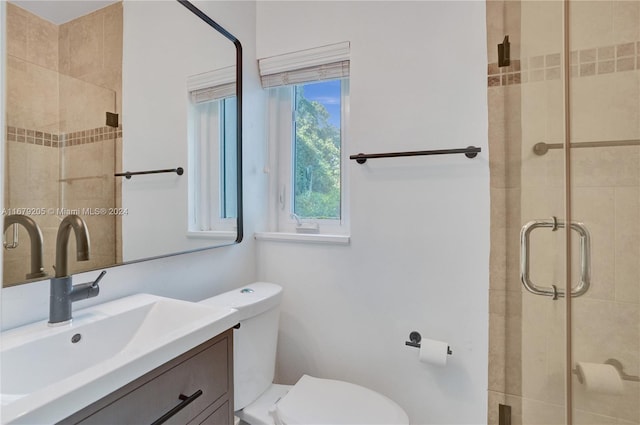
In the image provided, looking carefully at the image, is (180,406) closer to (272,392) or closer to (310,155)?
(272,392)

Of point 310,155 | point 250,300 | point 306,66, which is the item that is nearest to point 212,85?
point 306,66

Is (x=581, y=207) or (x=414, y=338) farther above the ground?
(x=581, y=207)

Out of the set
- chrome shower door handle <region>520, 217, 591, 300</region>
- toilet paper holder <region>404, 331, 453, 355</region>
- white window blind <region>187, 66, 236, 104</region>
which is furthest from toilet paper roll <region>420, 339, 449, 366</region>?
white window blind <region>187, 66, 236, 104</region>

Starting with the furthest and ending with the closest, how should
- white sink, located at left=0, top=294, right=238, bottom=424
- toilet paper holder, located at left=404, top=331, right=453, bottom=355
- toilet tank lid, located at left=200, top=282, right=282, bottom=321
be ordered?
toilet paper holder, located at left=404, top=331, right=453, bottom=355
toilet tank lid, located at left=200, top=282, right=282, bottom=321
white sink, located at left=0, top=294, right=238, bottom=424

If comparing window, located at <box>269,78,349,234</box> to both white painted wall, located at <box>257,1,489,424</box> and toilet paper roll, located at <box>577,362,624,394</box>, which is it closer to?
white painted wall, located at <box>257,1,489,424</box>

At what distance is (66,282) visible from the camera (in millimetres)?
823

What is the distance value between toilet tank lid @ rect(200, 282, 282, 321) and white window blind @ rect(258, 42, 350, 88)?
104cm

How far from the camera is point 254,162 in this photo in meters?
1.65

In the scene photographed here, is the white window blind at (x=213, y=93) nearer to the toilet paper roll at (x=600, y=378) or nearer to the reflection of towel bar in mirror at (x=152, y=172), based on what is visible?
the reflection of towel bar in mirror at (x=152, y=172)

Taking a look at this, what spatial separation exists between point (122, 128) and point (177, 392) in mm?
812

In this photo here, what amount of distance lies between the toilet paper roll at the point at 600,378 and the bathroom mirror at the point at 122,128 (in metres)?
1.26

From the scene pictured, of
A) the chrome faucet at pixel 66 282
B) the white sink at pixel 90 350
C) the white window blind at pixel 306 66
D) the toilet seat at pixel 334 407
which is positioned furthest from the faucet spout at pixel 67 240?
the white window blind at pixel 306 66

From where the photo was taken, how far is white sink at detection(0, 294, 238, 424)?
0.54 m

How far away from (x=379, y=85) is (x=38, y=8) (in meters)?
1.16
